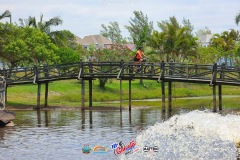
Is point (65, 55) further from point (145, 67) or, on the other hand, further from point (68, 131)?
point (68, 131)

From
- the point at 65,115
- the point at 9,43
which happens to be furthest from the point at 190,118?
the point at 9,43

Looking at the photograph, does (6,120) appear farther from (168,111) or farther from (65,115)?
(168,111)

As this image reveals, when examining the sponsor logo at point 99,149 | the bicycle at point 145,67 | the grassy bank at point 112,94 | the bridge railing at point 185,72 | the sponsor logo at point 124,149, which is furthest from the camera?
the grassy bank at point 112,94

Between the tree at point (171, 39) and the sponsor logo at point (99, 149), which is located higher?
the tree at point (171, 39)

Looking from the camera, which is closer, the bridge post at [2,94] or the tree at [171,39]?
the bridge post at [2,94]

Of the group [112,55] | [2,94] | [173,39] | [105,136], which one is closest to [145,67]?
[2,94]

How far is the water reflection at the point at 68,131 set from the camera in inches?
1042

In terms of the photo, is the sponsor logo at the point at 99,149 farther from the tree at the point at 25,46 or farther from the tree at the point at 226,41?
the tree at the point at 226,41

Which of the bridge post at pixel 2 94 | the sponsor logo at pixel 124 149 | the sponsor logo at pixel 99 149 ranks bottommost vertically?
the sponsor logo at pixel 99 149

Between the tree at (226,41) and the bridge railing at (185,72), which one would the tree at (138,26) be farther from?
the bridge railing at (185,72)

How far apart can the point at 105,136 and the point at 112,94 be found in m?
28.7

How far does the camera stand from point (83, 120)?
3925cm

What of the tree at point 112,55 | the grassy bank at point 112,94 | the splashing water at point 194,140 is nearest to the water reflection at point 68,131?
the splashing water at point 194,140

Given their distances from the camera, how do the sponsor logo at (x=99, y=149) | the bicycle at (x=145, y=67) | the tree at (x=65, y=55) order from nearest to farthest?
the sponsor logo at (x=99, y=149)
the bicycle at (x=145, y=67)
the tree at (x=65, y=55)
